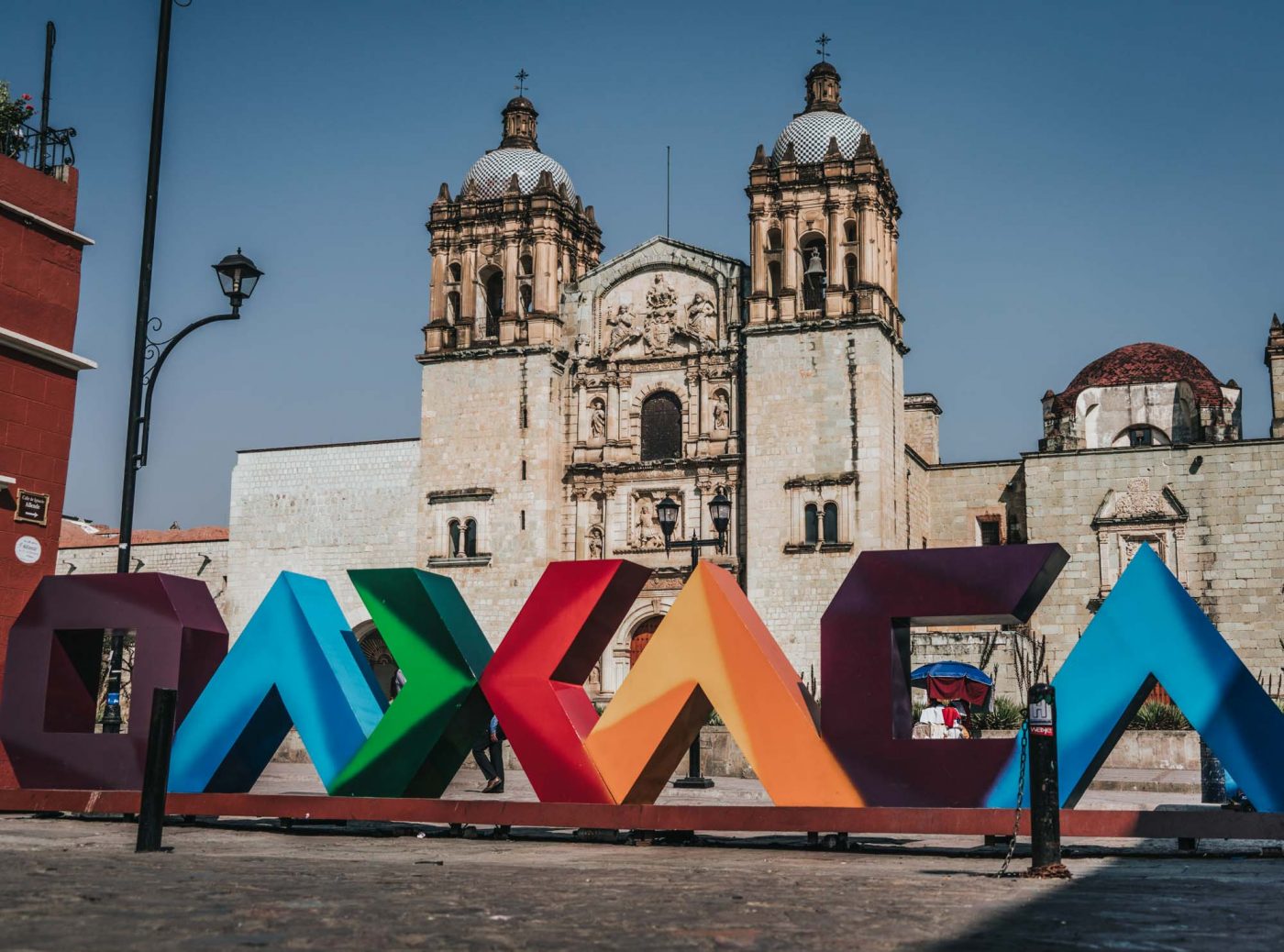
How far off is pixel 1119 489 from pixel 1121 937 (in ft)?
90.5

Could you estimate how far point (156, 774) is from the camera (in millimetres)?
8797

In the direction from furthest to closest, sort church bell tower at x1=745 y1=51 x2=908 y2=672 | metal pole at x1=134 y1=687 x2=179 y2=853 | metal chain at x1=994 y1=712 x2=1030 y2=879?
church bell tower at x1=745 y1=51 x2=908 y2=672, metal chain at x1=994 y1=712 x2=1030 y2=879, metal pole at x1=134 y1=687 x2=179 y2=853

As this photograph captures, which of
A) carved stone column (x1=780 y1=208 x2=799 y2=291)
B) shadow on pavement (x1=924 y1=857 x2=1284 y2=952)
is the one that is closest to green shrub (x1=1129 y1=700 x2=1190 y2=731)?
carved stone column (x1=780 y1=208 x2=799 y2=291)

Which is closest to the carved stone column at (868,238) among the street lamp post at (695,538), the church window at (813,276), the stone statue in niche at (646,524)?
the church window at (813,276)

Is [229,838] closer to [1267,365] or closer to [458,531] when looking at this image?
[458,531]

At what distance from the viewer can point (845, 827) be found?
373 inches

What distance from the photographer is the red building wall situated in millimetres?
12359

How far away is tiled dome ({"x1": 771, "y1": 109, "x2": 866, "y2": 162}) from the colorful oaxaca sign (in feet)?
77.4

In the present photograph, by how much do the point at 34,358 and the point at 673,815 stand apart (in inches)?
271

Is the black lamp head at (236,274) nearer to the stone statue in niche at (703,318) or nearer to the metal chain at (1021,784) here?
the metal chain at (1021,784)

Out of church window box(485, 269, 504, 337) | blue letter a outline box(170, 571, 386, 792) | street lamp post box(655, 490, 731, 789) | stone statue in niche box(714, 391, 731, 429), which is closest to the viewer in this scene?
blue letter a outline box(170, 571, 386, 792)

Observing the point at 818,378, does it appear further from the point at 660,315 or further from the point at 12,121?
the point at 12,121

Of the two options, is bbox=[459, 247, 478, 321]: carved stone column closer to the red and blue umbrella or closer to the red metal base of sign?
the red and blue umbrella

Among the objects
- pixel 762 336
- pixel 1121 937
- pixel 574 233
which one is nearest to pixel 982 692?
pixel 762 336
